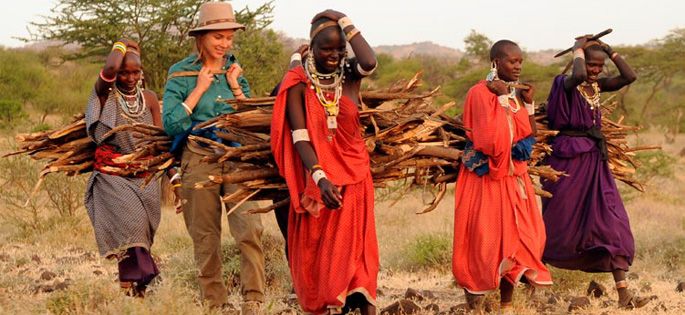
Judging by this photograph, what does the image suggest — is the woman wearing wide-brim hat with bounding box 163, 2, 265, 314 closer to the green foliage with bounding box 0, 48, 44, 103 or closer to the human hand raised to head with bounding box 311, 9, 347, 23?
the human hand raised to head with bounding box 311, 9, 347, 23

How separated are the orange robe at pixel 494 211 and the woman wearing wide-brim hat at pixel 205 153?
4.37ft

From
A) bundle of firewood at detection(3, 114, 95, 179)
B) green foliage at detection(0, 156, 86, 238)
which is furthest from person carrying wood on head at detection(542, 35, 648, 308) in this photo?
green foliage at detection(0, 156, 86, 238)

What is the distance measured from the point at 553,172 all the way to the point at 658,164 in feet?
40.5

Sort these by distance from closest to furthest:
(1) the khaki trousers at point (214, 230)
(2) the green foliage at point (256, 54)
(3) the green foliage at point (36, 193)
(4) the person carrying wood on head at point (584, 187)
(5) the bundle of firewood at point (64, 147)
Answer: (1) the khaki trousers at point (214, 230)
(5) the bundle of firewood at point (64, 147)
(4) the person carrying wood on head at point (584, 187)
(3) the green foliage at point (36, 193)
(2) the green foliage at point (256, 54)

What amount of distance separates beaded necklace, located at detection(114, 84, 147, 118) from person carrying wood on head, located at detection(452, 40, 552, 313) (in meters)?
2.00

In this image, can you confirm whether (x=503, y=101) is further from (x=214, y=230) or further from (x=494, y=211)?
(x=214, y=230)

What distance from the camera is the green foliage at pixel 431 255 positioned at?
897 centimetres

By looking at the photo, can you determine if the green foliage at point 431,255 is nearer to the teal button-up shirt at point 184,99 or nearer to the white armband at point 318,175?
the teal button-up shirt at point 184,99

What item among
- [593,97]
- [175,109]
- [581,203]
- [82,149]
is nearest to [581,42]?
[593,97]

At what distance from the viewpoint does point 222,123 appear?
529 cm

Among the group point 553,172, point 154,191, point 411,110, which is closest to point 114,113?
point 154,191

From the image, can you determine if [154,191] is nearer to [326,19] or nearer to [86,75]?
[326,19]

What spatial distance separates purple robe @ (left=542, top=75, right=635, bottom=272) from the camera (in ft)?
22.9

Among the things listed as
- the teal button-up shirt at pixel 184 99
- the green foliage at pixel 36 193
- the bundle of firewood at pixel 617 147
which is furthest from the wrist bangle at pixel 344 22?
the green foliage at pixel 36 193
